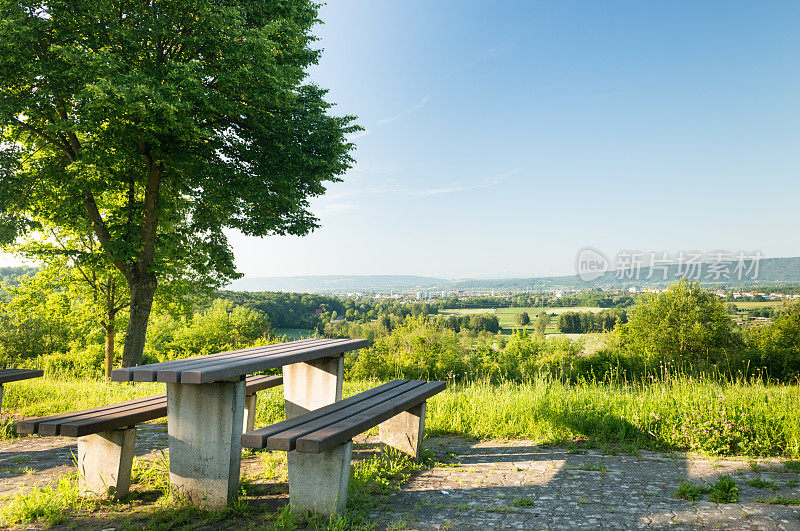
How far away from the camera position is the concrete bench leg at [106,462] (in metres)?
3.46

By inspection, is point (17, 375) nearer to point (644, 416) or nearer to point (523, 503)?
point (523, 503)

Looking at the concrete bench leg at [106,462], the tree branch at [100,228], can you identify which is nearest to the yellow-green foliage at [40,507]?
the concrete bench leg at [106,462]

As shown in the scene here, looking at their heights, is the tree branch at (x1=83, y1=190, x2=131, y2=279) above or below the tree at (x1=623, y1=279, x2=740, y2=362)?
above

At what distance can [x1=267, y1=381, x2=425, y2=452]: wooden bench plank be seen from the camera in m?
2.73

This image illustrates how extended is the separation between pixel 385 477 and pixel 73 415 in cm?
250

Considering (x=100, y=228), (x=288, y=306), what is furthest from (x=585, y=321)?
(x=100, y=228)

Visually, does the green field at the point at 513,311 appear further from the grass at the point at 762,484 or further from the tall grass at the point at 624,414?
the grass at the point at 762,484

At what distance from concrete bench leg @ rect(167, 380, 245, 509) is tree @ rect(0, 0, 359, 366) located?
6.44 meters

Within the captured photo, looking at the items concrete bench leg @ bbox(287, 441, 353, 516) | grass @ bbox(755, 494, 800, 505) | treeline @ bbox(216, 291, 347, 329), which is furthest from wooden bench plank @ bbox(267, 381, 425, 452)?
treeline @ bbox(216, 291, 347, 329)

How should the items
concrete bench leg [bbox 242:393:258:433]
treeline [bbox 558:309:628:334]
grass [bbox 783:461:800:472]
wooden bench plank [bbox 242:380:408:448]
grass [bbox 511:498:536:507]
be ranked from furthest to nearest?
treeline [bbox 558:309:628:334]
concrete bench leg [bbox 242:393:258:433]
grass [bbox 783:461:800:472]
grass [bbox 511:498:536:507]
wooden bench plank [bbox 242:380:408:448]

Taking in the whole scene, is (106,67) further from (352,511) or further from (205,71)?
(352,511)

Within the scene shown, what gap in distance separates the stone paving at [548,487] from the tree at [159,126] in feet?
20.5

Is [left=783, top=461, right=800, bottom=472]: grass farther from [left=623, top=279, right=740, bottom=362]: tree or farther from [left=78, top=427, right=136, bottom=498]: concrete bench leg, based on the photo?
[left=623, top=279, right=740, bottom=362]: tree

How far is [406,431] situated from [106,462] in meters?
2.51
